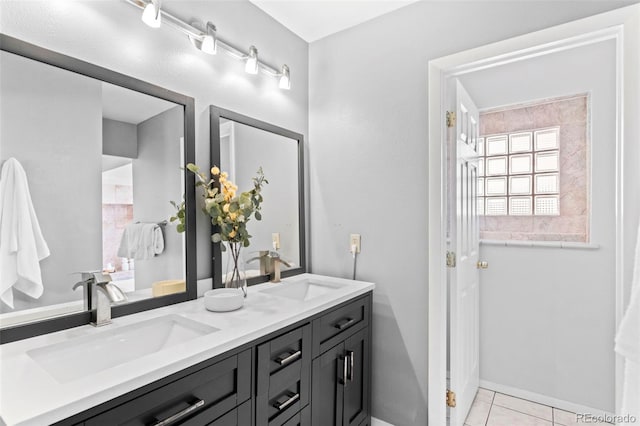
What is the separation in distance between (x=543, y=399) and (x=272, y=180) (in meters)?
2.39

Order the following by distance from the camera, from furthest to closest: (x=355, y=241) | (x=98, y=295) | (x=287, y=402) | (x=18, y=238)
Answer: (x=355, y=241), (x=287, y=402), (x=98, y=295), (x=18, y=238)

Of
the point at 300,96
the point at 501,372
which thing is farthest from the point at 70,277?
the point at 501,372

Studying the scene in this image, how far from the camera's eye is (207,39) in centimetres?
157

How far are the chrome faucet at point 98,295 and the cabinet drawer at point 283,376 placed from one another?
1.91ft

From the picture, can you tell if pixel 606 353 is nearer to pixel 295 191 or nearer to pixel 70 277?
pixel 295 191

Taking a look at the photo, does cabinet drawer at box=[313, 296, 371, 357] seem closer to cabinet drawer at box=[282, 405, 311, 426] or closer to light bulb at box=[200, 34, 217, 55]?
cabinet drawer at box=[282, 405, 311, 426]

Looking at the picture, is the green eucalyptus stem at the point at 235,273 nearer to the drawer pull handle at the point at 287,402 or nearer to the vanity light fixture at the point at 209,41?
the drawer pull handle at the point at 287,402

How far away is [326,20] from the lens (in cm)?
212

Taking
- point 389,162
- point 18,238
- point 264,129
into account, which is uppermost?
point 264,129

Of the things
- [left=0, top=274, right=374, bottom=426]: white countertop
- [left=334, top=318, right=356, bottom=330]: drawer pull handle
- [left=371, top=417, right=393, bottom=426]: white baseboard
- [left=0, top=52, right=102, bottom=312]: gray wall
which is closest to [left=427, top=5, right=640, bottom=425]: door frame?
[left=371, top=417, right=393, bottom=426]: white baseboard

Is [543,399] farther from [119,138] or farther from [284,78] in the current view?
[119,138]

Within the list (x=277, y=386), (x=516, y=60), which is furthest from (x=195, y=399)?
(x=516, y=60)

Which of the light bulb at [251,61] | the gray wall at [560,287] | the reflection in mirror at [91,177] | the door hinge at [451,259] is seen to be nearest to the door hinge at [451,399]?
the door hinge at [451,259]

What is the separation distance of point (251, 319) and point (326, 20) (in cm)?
185
